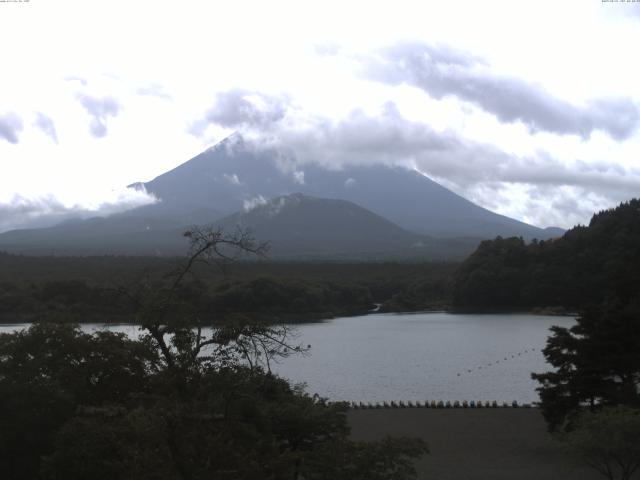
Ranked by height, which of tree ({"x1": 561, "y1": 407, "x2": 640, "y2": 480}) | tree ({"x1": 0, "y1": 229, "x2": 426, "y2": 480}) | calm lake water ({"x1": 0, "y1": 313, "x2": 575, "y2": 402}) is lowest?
calm lake water ({"x1": 0, "y1": 313, "x2": 575, "y2": 402})

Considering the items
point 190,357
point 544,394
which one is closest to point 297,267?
point 544,394

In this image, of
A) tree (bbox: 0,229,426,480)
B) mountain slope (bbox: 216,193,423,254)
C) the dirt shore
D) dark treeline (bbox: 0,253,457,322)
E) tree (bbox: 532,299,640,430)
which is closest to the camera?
tree (bbox: 0,229,426,480)

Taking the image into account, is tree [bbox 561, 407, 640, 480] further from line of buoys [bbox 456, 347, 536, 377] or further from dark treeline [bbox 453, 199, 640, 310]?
dark treeline [bbox 453, 199, 640, 310]

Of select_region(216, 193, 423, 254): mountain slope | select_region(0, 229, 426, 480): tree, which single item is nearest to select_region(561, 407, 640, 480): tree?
select_region(0, 229, 426, 480): tree

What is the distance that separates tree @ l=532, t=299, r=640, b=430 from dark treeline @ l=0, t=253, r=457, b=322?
18.8m

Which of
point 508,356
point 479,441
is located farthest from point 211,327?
point 508,356

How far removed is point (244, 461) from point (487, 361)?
2442cm

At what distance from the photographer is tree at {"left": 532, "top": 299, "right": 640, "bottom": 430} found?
43.8ft

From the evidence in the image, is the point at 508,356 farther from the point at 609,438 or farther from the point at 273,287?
the point at 273,287

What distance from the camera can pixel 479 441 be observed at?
1470 centimetres

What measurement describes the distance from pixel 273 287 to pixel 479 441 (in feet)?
119

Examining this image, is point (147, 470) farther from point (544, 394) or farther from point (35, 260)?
point (35, 260)

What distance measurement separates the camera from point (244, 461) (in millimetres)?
5141

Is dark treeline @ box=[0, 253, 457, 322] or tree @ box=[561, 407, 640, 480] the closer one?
tree @ box=[561, 407, 640, 480]
